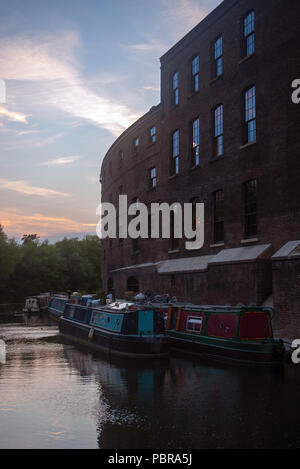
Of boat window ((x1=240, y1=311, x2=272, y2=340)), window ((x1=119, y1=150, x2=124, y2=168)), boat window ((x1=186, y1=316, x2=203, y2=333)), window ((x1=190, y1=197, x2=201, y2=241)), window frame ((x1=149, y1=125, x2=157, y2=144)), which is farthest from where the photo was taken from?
window ((x1=119, y1=150, x2=124, y2=168))

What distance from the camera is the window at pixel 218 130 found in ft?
77.4

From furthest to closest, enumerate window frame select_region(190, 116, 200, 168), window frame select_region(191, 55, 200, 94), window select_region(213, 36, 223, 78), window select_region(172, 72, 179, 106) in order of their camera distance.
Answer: window select_region(172, 72, 179, 106) < window frame select_region(191, 55, 200, 94) < window frame select_region(190, 116, 200, 168) < window select_region(213, 36, 223, 78)

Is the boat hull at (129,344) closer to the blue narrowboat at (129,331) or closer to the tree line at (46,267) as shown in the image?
the blue narrowboat at (129,331)

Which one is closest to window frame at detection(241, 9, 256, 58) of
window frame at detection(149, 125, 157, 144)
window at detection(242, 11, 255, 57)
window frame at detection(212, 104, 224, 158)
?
window at detection(242, 11, 255, 57)

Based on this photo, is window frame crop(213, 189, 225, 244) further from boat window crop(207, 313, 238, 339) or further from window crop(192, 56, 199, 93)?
boat window crop(207, 313, 238, 339)

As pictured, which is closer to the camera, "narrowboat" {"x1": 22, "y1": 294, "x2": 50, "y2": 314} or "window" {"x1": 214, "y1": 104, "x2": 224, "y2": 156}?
"window" {"x1": 214, "y1": 104, "x2": 224, "y2": 156}

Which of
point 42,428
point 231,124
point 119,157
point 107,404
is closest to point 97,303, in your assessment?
point 231,124

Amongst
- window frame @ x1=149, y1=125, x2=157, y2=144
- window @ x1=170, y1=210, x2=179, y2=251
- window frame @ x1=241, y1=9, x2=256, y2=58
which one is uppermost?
window frame @ x1=241, y1=9, x2=256, y2=58

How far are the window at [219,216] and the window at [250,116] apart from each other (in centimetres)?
283

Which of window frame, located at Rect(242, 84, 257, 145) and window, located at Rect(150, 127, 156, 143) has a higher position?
window, located at Rect(150, 127, 156, 143)

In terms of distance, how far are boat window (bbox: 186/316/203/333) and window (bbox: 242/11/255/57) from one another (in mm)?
11160

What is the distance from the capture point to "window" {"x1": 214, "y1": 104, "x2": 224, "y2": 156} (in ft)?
77.4

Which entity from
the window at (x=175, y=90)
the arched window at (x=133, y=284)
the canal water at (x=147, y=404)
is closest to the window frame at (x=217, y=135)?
the window at (x=175, y=90)
